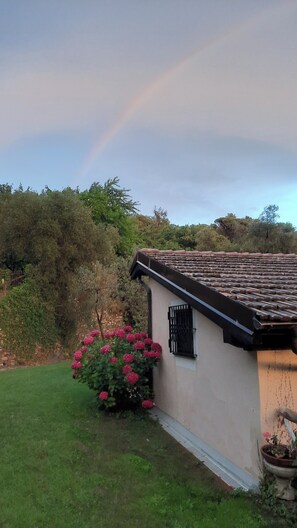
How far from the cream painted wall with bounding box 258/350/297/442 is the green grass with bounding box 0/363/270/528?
762mm

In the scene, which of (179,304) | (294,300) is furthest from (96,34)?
(294,300)

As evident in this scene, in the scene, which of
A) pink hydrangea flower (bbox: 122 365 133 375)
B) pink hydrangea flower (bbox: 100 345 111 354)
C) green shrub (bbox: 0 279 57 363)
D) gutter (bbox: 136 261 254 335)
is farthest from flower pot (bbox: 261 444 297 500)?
green shrub (bbox: 0 279 57 363)

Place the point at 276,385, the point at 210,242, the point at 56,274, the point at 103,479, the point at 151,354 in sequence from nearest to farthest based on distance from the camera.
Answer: the point at 276,385
the point at 103,479
the point at 151,354
the point at 56,274
the point at 210,242

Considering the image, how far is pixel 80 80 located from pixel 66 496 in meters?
11.7

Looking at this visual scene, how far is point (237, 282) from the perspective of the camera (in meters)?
5.21

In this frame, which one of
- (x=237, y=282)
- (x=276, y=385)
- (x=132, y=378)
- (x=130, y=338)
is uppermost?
(x=237, y=282)

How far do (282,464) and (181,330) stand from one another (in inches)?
116

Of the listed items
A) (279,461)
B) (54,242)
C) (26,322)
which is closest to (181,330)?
(279,461)

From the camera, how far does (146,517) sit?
11.3ft

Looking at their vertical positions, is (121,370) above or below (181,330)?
below

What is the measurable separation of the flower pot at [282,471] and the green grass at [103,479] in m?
0.32

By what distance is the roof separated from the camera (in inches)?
139

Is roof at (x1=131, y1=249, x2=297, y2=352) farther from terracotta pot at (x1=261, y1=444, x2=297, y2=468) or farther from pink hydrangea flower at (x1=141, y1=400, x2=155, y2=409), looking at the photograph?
pink hydrangea flower at (x1=141, y1=400, x2=155, y2=409)

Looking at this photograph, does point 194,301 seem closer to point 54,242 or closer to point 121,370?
point 121,370
